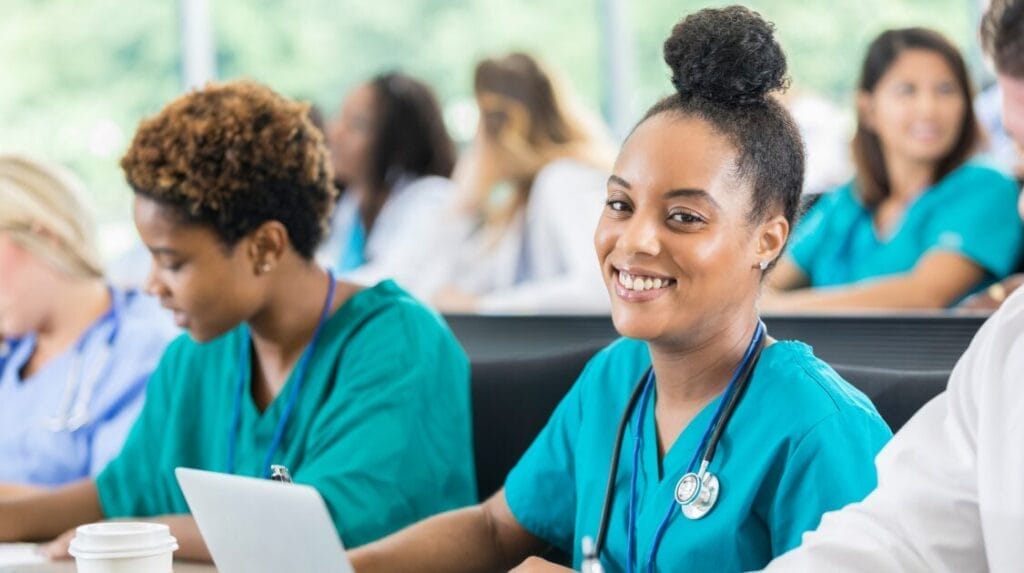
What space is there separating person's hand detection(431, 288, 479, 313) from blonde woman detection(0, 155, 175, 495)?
158cm

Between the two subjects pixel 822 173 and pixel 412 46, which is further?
pixel 412 46

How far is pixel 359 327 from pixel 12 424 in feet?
2.99

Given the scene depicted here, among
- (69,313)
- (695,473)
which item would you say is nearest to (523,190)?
(69,313)

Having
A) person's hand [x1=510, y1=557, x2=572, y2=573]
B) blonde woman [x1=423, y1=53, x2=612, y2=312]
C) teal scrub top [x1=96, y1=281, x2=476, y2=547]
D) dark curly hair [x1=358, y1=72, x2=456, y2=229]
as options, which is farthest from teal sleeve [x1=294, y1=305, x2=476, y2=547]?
dark curly hair [x1=358, y1=72, x2=456, y2=229]

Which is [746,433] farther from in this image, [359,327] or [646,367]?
[359,327]

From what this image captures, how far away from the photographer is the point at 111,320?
262cm

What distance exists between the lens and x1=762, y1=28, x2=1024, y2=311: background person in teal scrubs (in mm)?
3350

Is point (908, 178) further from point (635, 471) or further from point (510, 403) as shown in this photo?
point (635, 471)

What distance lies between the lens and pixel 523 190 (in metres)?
4.27

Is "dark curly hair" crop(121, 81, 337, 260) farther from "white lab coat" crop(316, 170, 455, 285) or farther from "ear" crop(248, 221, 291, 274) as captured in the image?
"white lab coat" crop(316, 170, 455, 285)

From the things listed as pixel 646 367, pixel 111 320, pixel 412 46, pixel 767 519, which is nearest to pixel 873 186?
pixel 111 320

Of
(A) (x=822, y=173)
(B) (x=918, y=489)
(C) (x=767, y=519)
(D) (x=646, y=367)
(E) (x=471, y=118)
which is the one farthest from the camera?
(E) (x=471, y=118)

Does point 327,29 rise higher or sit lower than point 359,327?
higher

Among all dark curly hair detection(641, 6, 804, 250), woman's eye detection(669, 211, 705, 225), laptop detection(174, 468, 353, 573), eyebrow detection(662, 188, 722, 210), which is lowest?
laptop detection(174, 468, 353, 573)
